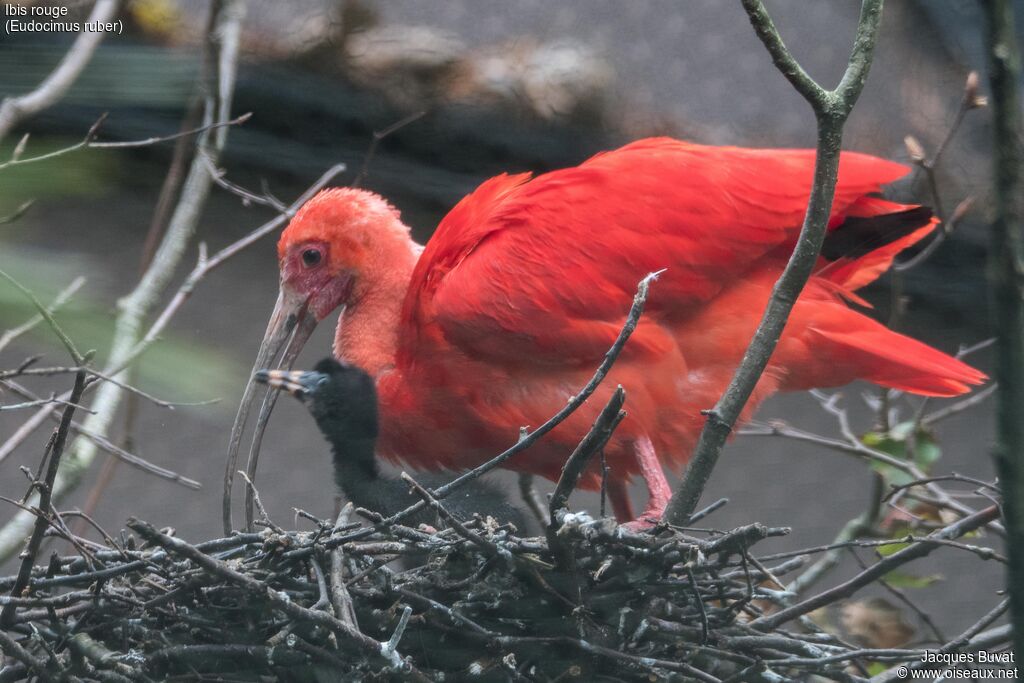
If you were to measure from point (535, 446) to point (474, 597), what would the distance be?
2.04 ft

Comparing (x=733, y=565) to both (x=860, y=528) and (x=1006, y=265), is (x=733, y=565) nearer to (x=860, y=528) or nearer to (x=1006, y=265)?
(x=1006, y=265)

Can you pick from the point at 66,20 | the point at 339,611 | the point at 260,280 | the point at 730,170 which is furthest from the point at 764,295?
the point at 260,280

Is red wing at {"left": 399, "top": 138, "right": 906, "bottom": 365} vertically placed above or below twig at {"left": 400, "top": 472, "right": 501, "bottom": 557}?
above

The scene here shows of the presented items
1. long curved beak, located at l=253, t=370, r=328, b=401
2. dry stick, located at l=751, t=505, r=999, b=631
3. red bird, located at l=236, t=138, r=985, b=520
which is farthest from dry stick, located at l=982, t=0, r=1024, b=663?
long curved beak, located at l=253, t=370, r=328, b=401

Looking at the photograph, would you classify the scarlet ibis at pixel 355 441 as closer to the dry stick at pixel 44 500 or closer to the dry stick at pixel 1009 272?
the dry stick at pixel 44 500

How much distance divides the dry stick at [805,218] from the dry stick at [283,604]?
1.54ft

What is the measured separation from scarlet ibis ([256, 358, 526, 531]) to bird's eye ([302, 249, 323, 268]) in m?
0.42

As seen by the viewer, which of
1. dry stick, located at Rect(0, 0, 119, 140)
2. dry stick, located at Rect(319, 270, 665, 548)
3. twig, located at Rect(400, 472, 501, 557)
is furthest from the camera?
twig, located at Rect(400, 472, 501, 557)

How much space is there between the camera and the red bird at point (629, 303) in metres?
2.39

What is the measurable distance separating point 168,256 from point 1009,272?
226 cm

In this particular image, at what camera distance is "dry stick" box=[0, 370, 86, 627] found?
1586mm

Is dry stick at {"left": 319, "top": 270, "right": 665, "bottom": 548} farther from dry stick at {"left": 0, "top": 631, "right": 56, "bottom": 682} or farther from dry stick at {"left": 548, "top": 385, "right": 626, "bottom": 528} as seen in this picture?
dry stick at {"left": 0, "top": 631, "right": 56, "bottom": 682}

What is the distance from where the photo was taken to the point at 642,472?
2455mm

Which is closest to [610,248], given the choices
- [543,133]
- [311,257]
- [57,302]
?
[311,257]
